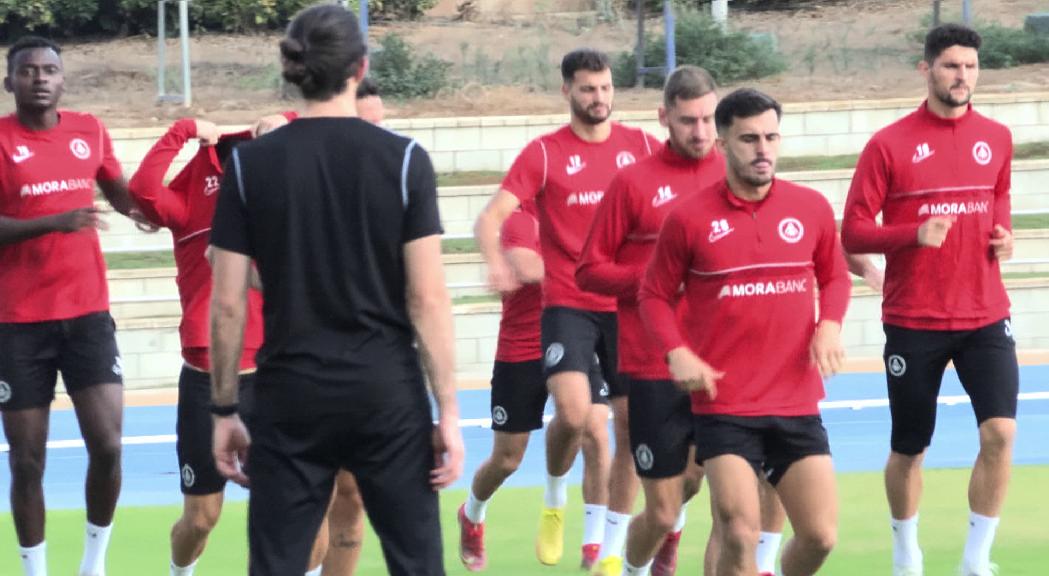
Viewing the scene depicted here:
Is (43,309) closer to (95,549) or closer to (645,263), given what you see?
(95,549)

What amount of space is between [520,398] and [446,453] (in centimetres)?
399

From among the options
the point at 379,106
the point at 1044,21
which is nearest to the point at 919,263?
the point at 379,106

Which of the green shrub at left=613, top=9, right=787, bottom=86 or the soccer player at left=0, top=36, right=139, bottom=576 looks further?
the green shrub at left=613, top=9, right=787, bottom=86

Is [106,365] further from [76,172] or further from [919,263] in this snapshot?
[919,263]

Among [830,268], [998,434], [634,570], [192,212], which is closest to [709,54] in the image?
[998,434]

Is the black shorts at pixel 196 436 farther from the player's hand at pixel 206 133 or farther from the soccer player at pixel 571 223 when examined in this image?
the soccer player at pixel 571 223

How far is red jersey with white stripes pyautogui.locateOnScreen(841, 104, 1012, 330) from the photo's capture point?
7.88 metres

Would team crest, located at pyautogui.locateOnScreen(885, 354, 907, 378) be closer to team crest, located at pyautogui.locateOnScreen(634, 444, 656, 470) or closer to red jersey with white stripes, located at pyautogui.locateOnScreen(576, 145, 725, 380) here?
red jersey with white stripes, located at pyautogui.locateOnScreen(576, 145, 725, 380)

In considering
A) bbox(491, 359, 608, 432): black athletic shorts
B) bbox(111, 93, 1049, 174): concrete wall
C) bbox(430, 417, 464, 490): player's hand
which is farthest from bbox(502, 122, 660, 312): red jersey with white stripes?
bbox(111, 93, 1049, 174): concrete wall

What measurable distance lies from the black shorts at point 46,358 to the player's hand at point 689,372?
105 inches

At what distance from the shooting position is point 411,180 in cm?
489

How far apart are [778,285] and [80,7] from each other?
21630 millimetres

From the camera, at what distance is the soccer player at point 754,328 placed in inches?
253

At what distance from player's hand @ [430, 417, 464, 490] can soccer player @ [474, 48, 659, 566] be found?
3335 mm
